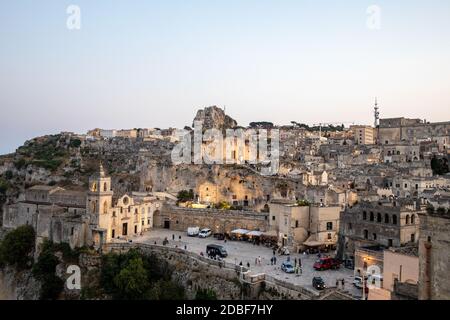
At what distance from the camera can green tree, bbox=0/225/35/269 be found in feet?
141

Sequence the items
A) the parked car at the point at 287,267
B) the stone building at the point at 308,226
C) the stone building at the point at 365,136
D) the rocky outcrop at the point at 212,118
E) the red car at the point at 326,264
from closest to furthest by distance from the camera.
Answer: the parked car at the point at 287,267 → the red car at the point at 326,264 → the stone building at the point at 308,226 → the rocky outcrop at the point at 212,118 → the stone building at the point at 365,136

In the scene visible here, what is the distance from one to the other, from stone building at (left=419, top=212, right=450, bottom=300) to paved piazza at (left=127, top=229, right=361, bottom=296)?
24.8 feet

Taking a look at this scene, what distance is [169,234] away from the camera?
142 feet

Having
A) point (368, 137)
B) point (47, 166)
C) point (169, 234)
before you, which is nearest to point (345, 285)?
point (169, 234)

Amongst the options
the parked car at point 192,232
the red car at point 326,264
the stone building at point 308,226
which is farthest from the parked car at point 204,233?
the red car at point 326,264

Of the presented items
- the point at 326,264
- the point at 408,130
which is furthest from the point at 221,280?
the point at 408,130

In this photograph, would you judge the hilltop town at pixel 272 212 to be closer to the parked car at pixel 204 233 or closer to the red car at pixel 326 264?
the red car at pixel 326 264

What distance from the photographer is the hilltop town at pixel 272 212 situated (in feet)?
75.8

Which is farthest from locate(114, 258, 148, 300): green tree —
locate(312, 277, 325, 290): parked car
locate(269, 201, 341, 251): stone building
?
locate(312, 277, 325, 290): parked car

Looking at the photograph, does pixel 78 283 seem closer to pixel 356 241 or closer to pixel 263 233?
pixel 263 233

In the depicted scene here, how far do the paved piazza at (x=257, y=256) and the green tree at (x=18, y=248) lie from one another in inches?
417

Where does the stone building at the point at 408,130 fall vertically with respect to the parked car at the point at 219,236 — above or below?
above

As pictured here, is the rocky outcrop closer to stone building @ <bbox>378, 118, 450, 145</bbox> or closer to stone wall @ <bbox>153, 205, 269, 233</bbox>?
stone building @ <bbox>378, 118, 450, 145</bbox>

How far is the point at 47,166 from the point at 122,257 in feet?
162
